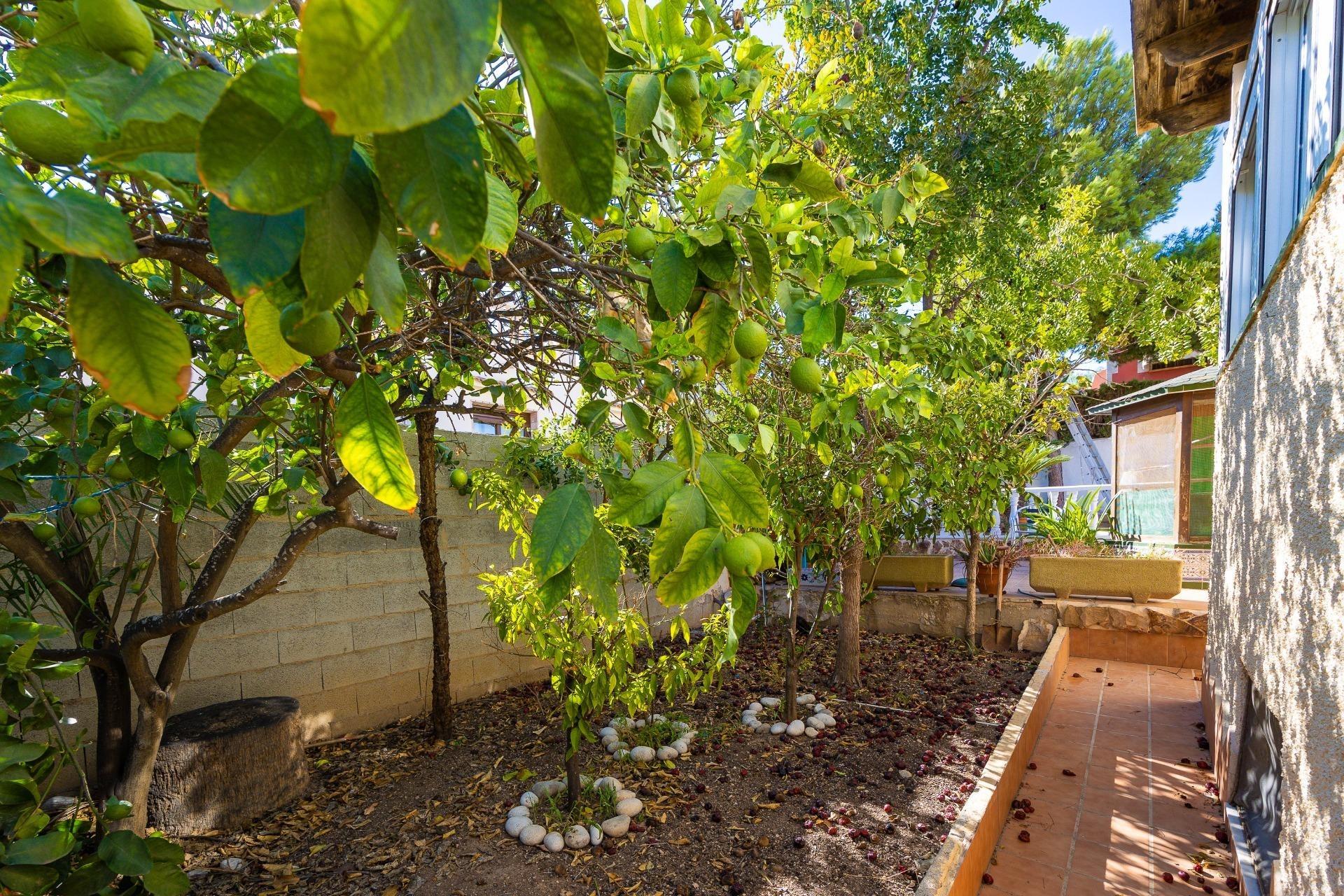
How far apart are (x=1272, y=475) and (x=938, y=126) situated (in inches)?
108

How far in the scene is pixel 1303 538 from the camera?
1806 mm

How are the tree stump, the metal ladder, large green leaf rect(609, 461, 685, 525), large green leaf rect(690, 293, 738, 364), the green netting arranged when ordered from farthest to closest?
the metal ladder, the green netting, the tree stump, large green leaf rect(690, 293, 738, 364), large green leaf rect(609, 461, 685, 525)

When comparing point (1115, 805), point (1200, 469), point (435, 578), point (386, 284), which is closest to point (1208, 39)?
point (1115, 805)

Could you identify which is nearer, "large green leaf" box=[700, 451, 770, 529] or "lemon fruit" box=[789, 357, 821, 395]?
"large green leaf" box=[700, 451, 770, 529]

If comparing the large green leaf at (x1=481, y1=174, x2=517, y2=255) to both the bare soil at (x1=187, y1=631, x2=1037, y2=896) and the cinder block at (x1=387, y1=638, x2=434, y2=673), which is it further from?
the cinder block at (x1=387, y1=638, x2=434, y2=673)

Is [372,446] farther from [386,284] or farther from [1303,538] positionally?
[1303,538]

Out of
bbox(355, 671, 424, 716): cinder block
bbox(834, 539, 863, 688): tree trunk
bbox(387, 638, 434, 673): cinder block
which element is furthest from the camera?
bbox(834, 539, 863, 688): tree trunk

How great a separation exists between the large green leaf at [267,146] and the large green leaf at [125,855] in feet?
4.21

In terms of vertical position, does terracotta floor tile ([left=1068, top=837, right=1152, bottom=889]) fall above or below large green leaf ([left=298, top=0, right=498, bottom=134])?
below

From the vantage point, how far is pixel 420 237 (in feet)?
1.19

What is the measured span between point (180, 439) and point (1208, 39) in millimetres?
5139

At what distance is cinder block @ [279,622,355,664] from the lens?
12.0ft

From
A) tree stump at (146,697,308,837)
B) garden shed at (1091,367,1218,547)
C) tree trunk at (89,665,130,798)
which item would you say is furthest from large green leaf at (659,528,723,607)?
garden shed at (1091,367,1218,547)

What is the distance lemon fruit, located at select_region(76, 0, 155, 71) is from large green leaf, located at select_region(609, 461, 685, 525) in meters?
0.48
